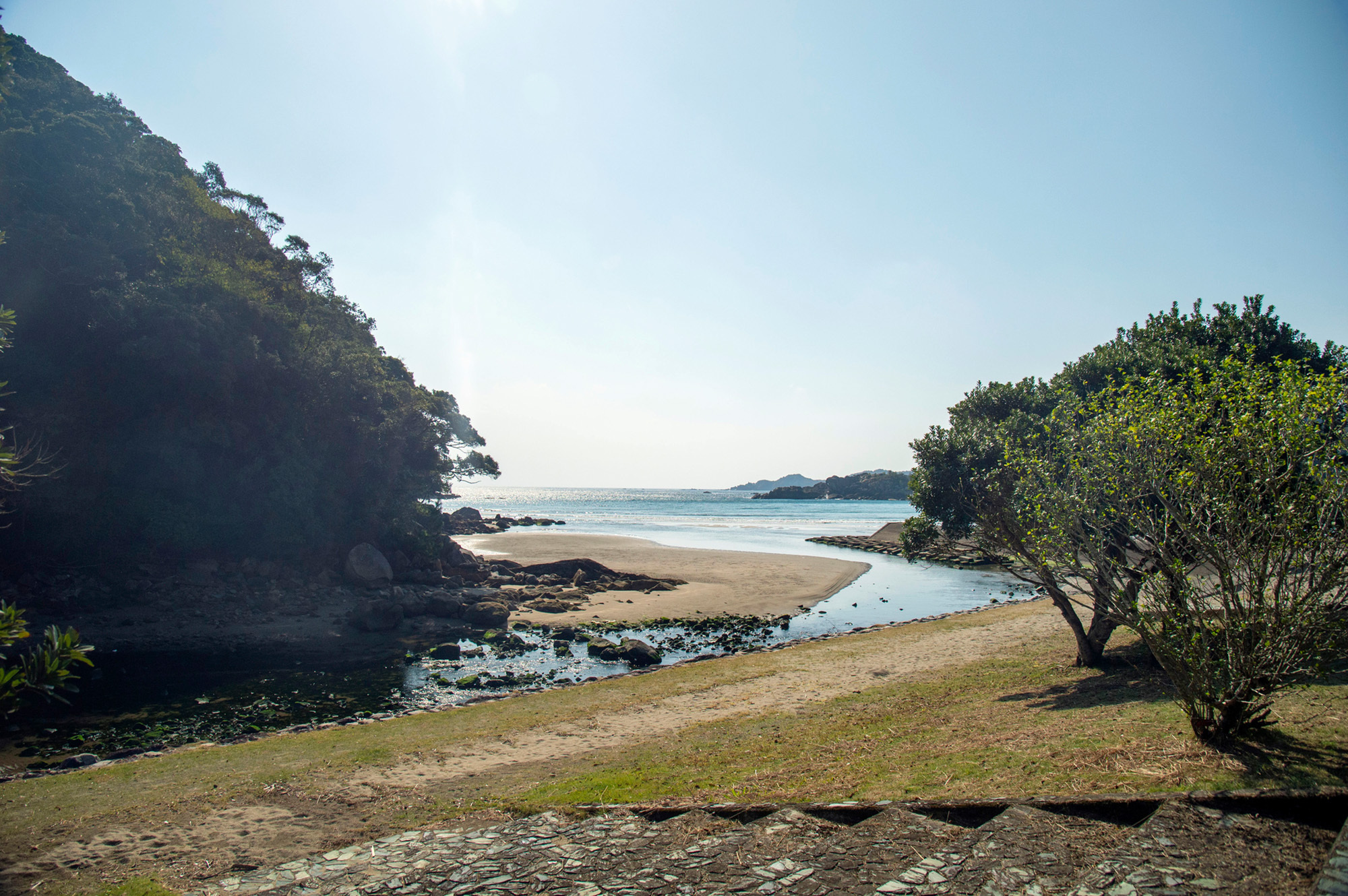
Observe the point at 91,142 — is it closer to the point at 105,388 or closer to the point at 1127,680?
the point at 105,388

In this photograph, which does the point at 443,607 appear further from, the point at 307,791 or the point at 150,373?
the point at 307,791

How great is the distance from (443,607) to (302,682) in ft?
32.7

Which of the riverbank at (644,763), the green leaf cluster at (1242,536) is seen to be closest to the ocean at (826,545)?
the riverbank at (644,763)

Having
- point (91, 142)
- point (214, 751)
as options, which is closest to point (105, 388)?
point (91, 142)

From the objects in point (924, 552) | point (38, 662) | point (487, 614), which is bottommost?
point (487, 614)

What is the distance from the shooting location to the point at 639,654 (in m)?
22.5

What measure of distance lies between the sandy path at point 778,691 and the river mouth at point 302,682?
4189 millimetres

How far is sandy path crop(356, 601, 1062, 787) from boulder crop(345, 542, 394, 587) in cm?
2298

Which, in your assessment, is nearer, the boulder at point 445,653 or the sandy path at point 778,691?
the sandy path at point 778,691

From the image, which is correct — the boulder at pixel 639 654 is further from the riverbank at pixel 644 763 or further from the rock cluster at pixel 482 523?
the rock cluster at pixel 482 523

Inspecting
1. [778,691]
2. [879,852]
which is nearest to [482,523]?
[778,691]

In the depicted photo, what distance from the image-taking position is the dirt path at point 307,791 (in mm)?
7875

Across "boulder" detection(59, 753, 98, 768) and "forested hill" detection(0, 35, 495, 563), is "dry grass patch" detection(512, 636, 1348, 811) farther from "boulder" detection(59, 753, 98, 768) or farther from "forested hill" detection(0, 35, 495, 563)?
"forested hill" detection(0, 35, 495, 563)

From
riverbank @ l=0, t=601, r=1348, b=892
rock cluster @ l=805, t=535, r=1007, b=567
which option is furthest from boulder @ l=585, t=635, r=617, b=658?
rock cluster @ l=805, t=535, r=1007, b=567
